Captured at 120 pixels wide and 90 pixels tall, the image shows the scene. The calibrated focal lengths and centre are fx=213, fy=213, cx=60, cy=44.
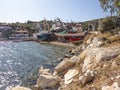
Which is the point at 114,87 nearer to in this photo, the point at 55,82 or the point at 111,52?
the point at 111,52

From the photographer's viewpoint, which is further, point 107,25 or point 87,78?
point 107,25

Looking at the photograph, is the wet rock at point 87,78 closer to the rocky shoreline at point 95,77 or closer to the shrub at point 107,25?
the rocky shoreline at point 95,77

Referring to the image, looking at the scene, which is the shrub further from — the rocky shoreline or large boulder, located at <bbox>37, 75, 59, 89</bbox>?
large boulder, located at <bbox>37, 75, 59, 89</bbox>

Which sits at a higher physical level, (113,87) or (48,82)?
(113,87)

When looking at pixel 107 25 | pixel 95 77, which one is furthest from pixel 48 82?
pixel 107 25

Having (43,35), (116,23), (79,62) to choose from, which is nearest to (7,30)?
(43,35)

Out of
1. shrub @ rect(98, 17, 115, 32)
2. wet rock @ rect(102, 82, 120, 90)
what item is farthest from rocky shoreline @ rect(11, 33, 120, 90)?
shrub @ rect(98, 17, 115, 32)

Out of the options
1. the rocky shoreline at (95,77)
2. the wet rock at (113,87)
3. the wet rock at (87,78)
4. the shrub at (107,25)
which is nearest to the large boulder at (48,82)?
the rocky shoreline at (95,77)

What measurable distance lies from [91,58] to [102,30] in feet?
86.9

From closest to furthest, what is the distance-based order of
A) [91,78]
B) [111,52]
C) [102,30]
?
[91,78] → [111,52] → [102,30]

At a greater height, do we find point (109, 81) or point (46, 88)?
point (109, 81)

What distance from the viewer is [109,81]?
1340cm

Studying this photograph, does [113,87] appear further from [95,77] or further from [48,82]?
[48,82]

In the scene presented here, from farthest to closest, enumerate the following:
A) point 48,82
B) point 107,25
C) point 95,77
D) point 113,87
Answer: point 107,25
point 48,82
point 95,77
point 113,87
